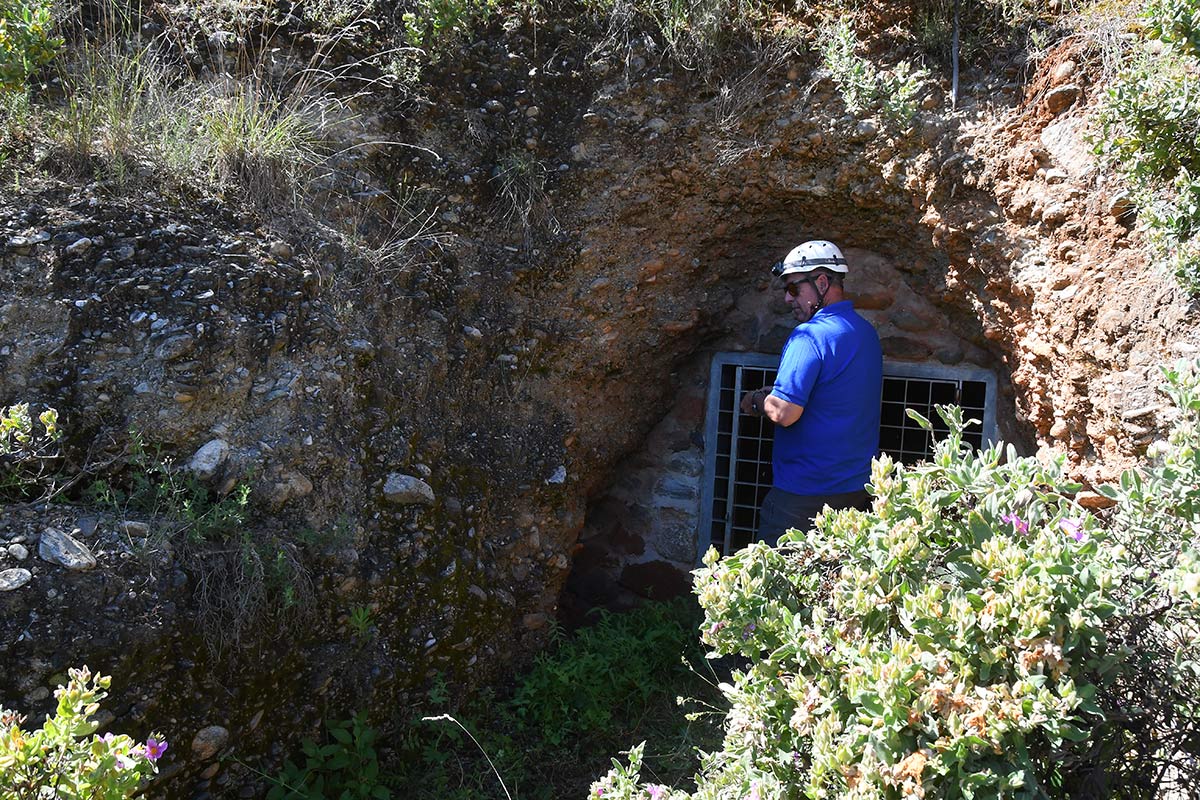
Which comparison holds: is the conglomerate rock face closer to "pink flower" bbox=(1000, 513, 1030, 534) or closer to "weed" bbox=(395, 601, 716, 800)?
"weed" bbox=(395, 601, 716, 800)

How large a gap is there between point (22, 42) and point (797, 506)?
11.5 feet

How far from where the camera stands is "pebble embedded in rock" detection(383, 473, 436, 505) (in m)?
3.33

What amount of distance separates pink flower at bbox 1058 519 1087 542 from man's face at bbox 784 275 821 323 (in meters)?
2.06

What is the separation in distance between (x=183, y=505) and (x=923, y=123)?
3.20m

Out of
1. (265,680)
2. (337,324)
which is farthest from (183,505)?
(337,324)

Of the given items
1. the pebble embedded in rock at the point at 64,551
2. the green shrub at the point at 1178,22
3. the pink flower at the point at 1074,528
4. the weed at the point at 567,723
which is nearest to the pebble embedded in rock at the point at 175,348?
the pebble embedded in rock at the point at 64,551

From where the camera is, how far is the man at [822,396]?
3.72 m

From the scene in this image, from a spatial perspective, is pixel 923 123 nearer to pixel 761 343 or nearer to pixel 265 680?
pixel 761 343

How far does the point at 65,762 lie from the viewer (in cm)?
161

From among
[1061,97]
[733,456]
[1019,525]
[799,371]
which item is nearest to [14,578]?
[1019,525]

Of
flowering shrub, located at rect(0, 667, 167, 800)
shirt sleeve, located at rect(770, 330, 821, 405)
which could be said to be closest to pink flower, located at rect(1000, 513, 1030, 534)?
shirt sleeve, located at rect(770, 330, 821, 405)

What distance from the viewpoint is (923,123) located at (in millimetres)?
3781

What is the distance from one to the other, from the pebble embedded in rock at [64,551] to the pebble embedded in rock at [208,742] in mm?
588

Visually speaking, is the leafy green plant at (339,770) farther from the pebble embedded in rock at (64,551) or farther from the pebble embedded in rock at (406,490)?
the pebble embedded in rock at (64,551)
